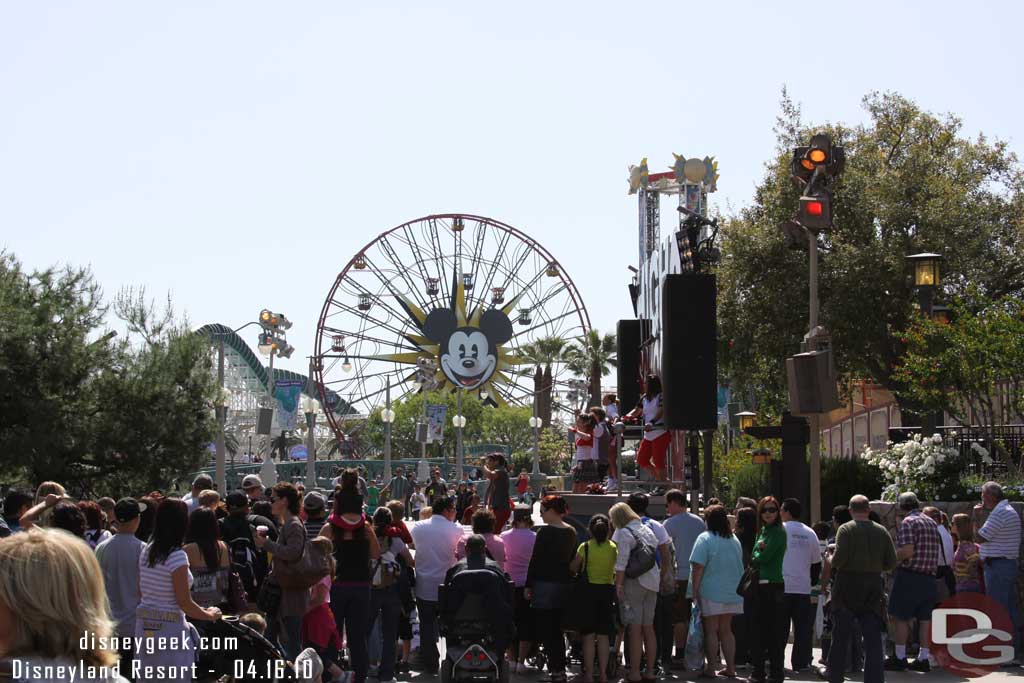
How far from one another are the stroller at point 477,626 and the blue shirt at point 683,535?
2.22m

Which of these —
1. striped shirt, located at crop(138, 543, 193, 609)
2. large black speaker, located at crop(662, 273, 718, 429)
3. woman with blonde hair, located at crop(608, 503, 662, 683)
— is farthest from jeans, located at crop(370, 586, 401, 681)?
large black speaker, located at crop(662, 273, 718, 429)

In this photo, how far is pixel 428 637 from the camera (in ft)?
37.6

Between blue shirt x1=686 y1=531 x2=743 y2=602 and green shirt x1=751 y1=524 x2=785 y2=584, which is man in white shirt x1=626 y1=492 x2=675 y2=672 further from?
green shirt x1=751 y1=524 x2=785 y2=584

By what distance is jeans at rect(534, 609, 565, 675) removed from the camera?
10.7 m

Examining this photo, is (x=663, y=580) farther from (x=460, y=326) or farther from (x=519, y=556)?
(x=460, y=326)

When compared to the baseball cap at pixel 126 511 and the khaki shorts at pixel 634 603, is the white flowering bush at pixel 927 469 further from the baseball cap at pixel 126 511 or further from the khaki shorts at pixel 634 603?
the baseball cap at pixel 126 511

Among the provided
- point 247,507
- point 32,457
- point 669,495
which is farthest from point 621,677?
point 32,457

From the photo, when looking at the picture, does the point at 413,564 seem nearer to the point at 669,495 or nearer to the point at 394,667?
the point at 394,667

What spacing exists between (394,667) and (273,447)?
84.1 m

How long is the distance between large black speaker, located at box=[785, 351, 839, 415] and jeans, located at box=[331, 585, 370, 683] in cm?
448

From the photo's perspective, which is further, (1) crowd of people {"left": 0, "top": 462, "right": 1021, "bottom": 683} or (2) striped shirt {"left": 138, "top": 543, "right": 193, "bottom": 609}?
(1) crowd of people {"left": 0, "top": 462, "right": 1021, "bottom": 683}

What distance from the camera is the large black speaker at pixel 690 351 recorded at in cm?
1448

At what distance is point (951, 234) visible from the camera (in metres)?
27.7

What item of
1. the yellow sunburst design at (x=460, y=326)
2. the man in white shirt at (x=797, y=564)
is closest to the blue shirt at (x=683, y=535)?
the man in white shirt at (x=797, y=564)
